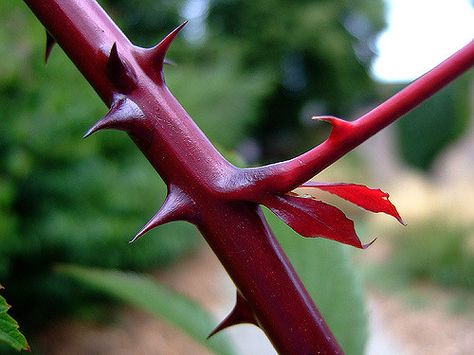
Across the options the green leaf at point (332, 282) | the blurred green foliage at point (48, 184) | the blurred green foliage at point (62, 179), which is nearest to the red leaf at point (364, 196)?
the green leaf at point (332, 282)

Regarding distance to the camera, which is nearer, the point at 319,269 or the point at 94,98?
the point at 319,269

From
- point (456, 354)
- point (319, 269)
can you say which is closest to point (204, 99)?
point (456, 354)

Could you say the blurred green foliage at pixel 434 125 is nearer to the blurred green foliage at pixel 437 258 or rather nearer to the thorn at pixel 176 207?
the blurred green foliage at pixel 437 258

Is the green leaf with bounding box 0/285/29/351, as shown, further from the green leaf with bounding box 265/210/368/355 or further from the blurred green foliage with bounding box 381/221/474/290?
the blurred green foliage with bounding box 381/221/474/290

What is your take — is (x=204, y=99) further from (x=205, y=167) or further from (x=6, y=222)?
(x=205, y=167)

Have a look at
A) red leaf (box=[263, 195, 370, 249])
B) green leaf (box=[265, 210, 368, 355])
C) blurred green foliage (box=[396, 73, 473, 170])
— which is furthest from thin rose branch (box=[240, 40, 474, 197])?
blurred green foliage (box=[396, 73, 473, 170])

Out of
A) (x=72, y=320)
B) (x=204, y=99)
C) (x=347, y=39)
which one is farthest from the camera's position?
(x=347, y=39)
